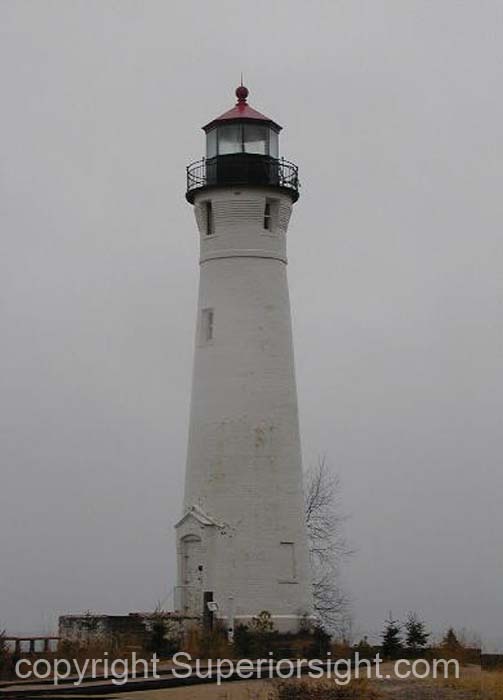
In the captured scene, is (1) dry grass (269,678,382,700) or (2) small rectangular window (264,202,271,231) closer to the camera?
(1) dry grass (269,678,382,700)

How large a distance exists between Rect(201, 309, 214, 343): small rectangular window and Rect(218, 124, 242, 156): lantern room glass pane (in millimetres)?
4838

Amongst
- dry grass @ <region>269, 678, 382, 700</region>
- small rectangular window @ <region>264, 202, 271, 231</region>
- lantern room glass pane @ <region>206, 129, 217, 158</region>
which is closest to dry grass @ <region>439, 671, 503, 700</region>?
dry grass @ <region>269, 678, 382, 700</region>

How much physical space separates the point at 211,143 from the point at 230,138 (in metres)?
0.70

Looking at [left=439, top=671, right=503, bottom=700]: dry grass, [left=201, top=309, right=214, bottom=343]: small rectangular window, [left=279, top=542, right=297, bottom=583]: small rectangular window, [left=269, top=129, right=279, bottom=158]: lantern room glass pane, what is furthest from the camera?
[left=269, top=129, right=279, bottom=158]: lantern room glass pane

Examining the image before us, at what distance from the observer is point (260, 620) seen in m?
40.6

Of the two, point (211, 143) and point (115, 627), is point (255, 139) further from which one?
point (115, 627)

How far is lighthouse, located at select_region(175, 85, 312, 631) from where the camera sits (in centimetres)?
4131

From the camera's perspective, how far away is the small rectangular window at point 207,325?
141ft

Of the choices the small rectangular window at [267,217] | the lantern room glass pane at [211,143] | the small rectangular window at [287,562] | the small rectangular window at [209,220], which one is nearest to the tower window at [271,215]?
the small rectangular window at [267,217]

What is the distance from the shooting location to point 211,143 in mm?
43969

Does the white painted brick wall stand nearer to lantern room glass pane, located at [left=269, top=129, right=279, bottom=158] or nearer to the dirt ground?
lantern room glass pane, located at [left=269, top=129, right=279, bottom=158]

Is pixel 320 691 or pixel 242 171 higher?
pixel 242 171

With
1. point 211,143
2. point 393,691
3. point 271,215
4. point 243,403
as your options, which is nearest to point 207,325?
point 243,403

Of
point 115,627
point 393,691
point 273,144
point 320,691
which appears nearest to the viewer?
point 320,691
